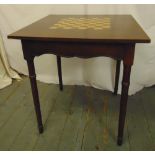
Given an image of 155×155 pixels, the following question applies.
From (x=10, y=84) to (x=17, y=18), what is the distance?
0.59m

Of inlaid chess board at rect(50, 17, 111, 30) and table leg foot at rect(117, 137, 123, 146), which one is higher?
inlaid chess board at rect(50, 17, 111, 30)

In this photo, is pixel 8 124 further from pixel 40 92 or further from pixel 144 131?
pixel 144 131

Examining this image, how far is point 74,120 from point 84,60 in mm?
557

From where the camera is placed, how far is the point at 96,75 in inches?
67.1

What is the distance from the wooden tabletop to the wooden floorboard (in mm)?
622

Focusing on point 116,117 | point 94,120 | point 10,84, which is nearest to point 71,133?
point 94,120

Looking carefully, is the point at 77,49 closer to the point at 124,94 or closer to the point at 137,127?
the point at 124,94

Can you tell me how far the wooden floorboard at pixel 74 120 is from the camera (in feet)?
3.90

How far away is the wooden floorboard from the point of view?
3.90 ft

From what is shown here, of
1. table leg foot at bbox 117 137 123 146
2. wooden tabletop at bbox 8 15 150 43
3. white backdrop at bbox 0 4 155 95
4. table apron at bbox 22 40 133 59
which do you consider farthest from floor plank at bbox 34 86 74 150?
wooden tabletop at bbox 8 15 150 43

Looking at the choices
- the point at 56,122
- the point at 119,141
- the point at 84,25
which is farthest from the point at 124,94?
the point at 56,122

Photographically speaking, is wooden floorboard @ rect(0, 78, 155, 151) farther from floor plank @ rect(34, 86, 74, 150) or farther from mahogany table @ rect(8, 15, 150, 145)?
mahogany table @ rect(8, 15, 150, 145)

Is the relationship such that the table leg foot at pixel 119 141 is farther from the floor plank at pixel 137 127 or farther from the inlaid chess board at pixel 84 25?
the inlaid chess board at pixel 84 25

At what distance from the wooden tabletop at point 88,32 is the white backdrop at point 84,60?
34cm
